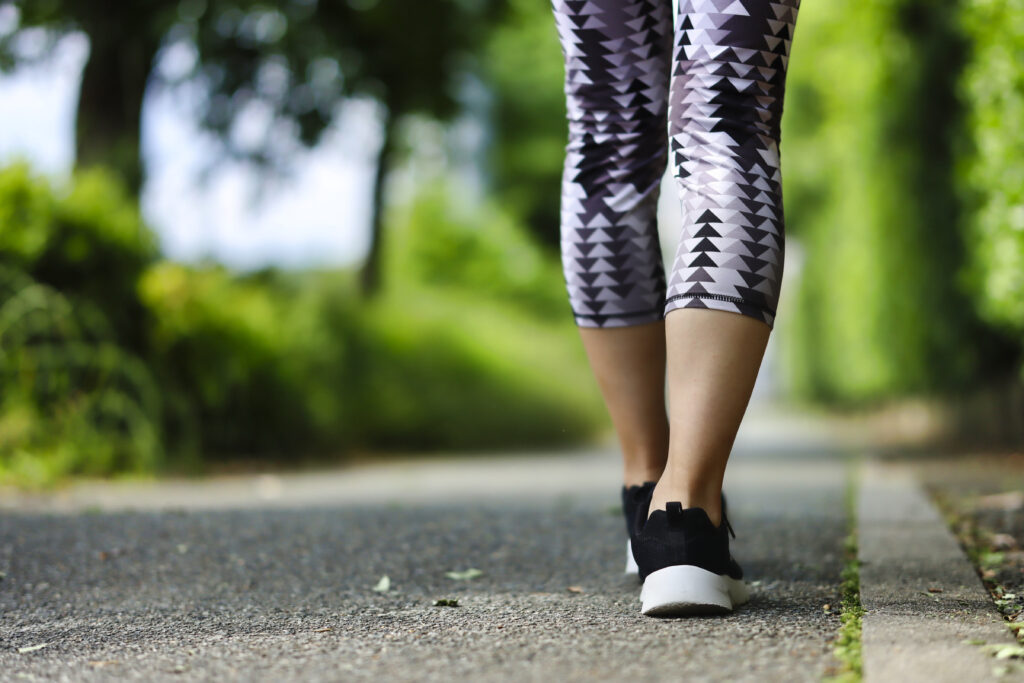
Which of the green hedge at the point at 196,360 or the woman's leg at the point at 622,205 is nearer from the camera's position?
the woman's leg at the point at 622,205

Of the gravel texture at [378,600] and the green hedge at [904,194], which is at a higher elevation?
the green hedge at [904,194]

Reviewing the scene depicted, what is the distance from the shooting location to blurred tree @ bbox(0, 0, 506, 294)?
7.30m

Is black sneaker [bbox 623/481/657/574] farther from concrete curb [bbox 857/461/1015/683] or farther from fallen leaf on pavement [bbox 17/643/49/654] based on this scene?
fallen leaf on pavement [bbox 17/643/49/654]

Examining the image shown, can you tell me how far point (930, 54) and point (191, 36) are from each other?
559 cm

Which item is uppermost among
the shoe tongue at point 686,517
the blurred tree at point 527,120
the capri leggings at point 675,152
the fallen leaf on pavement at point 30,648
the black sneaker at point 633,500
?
the blurred tree at point 527,120

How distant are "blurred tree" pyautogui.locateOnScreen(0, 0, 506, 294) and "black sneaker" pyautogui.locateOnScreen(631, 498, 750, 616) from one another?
636 cm

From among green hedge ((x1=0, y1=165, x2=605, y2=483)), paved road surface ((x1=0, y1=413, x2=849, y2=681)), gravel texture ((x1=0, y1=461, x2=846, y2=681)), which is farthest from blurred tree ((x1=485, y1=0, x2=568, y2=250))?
gravel texture ((x1=0, y1=461, x2=846, y2=681))

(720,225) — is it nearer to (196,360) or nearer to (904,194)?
(196,360)

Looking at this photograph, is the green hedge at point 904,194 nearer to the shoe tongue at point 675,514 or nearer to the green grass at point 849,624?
the green grass at point 849,624

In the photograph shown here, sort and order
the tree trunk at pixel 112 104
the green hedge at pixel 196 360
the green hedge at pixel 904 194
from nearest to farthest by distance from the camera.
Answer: the green hedge at pixel 196 360, the tree trunk at pixel 112 104, the green hedge at pixel 904 194

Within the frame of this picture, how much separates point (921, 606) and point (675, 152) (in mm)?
733

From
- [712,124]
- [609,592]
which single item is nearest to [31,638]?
[609,592]

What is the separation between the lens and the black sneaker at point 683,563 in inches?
55.9

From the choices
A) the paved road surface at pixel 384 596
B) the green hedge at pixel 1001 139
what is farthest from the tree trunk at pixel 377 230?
the paved road surface at pixel 384 596
